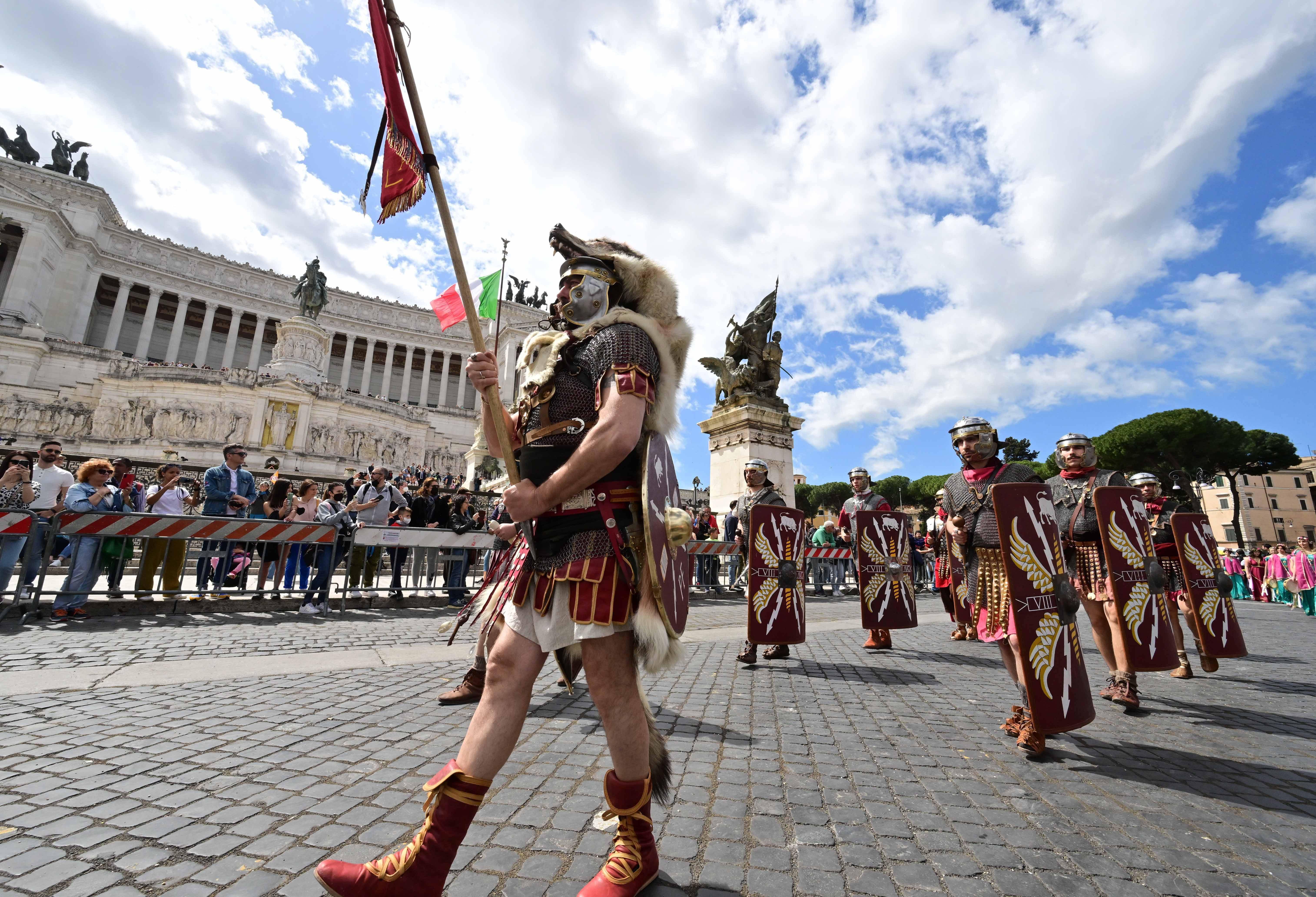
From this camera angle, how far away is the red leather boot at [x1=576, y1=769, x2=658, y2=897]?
1750 millimetres

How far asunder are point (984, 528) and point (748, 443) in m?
8.29

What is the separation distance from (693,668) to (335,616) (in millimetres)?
5397

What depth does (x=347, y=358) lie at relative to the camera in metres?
65.9

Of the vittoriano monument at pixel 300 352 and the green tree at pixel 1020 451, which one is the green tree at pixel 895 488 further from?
the vittoriano monument at pixel 300 352

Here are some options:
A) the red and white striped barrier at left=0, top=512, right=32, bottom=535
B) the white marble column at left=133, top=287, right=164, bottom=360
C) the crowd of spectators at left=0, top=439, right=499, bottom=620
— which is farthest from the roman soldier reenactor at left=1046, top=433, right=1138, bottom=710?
the white marble column at left=133, top=287, right=164, bottom=360

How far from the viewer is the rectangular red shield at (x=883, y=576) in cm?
642

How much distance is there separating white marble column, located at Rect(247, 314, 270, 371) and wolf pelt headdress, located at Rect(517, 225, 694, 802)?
242 ft

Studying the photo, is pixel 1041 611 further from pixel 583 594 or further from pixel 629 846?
pixel 583 594

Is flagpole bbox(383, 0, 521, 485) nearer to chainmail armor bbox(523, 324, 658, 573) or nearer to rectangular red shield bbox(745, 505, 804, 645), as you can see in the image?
chainmail armor bbox(523, 324, 658, 573)

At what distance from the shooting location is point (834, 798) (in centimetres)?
253

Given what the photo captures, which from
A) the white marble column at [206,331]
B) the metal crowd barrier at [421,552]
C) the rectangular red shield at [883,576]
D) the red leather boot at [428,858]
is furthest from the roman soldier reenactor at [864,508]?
the white marble column at [206,331]

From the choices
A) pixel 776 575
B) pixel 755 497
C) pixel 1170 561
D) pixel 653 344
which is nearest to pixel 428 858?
pixel 653 344

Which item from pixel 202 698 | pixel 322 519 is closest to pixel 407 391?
pixel 322 519

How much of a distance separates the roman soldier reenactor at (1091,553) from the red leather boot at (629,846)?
4.07 meters
